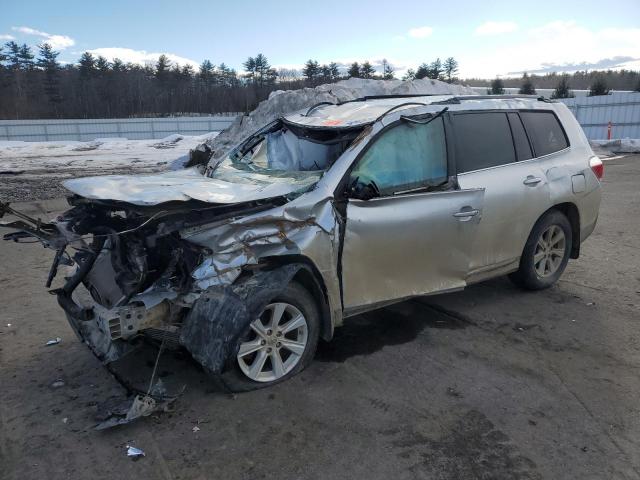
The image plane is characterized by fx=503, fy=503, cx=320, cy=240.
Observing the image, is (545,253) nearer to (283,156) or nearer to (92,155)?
(283,156)

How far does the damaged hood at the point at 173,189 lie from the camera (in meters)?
3.09

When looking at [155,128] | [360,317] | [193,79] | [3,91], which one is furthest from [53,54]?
[360,317]

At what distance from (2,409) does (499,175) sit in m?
4.11

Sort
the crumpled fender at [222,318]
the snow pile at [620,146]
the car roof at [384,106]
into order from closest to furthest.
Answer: the crumpled fender at [222,318], the car roof at [384,106], the snow pile at [620,146]

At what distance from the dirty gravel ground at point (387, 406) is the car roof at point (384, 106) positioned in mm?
1769

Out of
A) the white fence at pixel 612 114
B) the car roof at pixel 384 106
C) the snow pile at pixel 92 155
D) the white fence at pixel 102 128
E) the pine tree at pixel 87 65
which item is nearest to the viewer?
the car roof at pixel 384 106

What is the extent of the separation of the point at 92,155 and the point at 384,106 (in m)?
24.9

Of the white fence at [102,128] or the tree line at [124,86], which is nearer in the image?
the white fence at [102,128]

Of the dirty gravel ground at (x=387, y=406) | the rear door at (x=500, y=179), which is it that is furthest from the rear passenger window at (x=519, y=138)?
the dirty gravel ground at (x=387, y=406)

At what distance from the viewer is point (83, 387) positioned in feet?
11.3

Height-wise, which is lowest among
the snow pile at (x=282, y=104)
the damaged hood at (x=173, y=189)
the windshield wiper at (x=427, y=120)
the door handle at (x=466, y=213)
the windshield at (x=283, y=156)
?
the door handle at (x=466, y=213)

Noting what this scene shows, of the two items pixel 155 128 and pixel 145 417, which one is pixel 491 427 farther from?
pixel 155 128

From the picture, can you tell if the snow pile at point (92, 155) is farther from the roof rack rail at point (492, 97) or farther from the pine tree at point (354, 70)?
the pine tree at point (354, 70)

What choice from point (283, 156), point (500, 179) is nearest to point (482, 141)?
point (500, 179)
